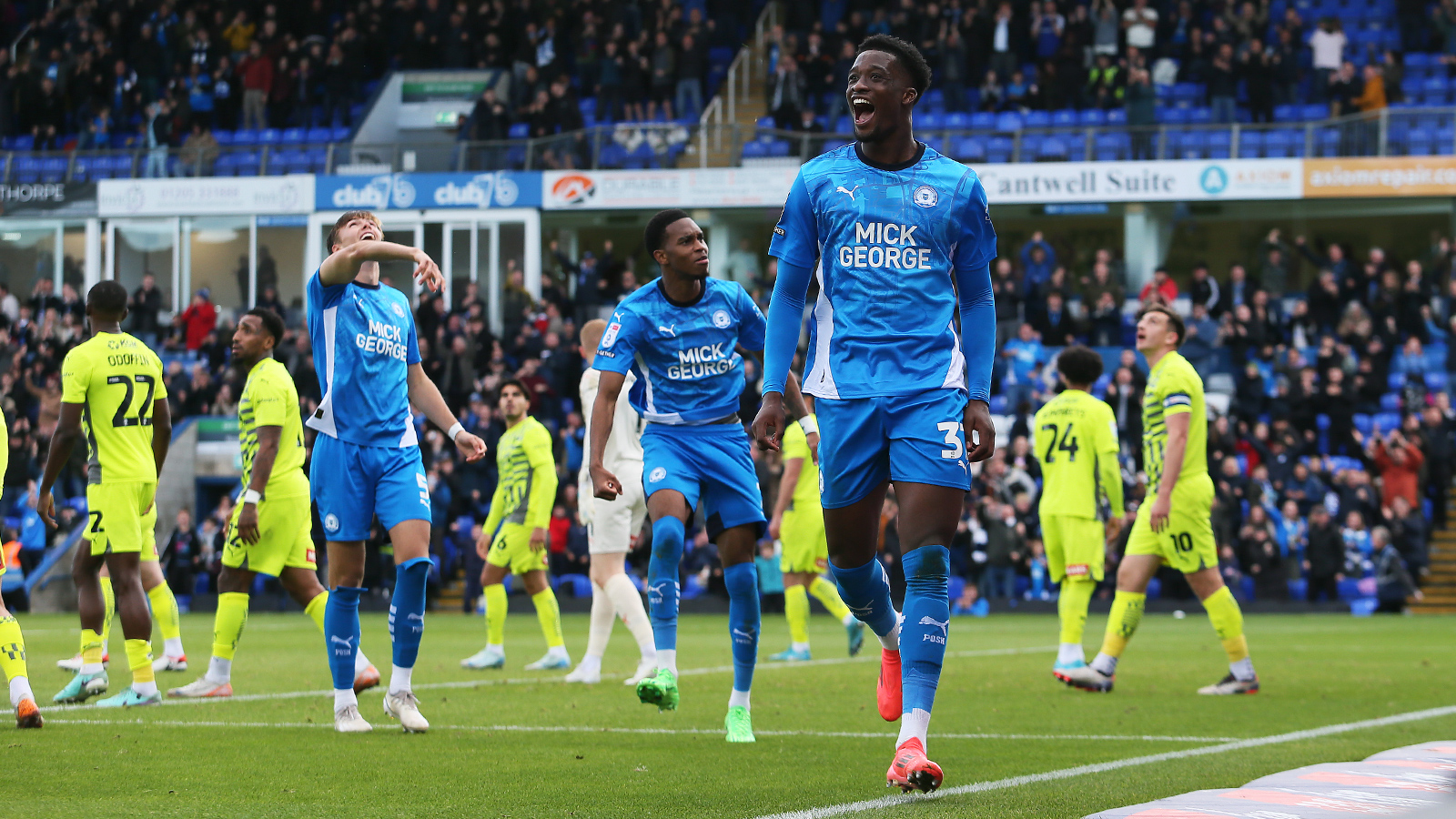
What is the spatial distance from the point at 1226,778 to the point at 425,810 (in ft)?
9.29

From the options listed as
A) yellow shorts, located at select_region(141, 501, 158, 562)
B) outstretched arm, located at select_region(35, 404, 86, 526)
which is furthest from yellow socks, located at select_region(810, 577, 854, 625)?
outstretched arm, located at select_region(35, 404, 86, 526)

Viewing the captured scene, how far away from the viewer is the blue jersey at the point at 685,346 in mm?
7719

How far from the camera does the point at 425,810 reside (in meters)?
5.16

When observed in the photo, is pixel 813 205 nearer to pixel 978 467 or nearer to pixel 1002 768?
pixel 1002 768

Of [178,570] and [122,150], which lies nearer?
[178,570]

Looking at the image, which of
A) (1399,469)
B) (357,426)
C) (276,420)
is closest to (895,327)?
(357,426)

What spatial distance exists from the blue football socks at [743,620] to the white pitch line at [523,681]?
334 centimetres

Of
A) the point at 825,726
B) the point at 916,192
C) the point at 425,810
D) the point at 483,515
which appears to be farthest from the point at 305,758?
the point at 483,515

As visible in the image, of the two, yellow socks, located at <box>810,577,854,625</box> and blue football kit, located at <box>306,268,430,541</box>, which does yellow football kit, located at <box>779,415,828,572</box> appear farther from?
blue football kit, located at <box>306,268,430,541</box>

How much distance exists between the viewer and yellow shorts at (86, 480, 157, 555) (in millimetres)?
8797

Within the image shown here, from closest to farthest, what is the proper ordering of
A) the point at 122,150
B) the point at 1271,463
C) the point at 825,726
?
the point at 825,726
the point at 1271,463
the point at 122,150

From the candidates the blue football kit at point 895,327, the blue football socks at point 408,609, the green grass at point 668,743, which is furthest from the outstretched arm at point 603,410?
the blue football kit at point 895,327

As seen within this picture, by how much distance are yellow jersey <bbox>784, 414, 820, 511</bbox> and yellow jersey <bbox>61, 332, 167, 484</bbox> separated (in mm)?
5679

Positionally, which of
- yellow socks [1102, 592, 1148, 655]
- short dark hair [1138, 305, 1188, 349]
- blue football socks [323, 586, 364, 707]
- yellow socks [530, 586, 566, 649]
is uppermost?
Answer: short dark hair [1138, 305, 1188, 349]
